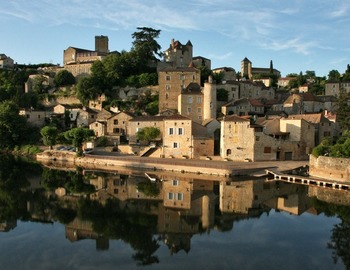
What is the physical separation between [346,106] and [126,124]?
2696cm

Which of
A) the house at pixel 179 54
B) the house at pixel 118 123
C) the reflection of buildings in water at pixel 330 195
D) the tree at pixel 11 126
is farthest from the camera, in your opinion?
the house at pixel 179 54

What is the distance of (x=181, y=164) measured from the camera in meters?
36.5

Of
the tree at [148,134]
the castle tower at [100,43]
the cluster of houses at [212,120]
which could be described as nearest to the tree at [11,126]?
the cluster of houses at [212,120]

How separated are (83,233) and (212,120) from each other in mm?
27959

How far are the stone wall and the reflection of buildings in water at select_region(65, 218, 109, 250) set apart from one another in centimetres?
2035

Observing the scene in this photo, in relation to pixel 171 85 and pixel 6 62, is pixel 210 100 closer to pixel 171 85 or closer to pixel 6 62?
pixel 171 85

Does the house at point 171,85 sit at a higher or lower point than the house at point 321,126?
higher

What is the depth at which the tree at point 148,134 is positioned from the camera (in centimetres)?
Result: 4553

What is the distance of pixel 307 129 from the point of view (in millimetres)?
41094

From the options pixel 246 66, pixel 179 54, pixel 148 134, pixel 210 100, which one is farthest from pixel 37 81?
pixel 246 66

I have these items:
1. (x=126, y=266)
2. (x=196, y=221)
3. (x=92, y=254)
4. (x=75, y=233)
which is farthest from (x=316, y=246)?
(x=75, y=233)

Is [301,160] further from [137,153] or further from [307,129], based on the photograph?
[137,153]

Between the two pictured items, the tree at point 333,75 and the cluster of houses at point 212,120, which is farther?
the tree at point 333,75

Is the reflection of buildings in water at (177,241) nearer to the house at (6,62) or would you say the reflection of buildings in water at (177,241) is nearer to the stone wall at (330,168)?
the stone wall at (330,168)
